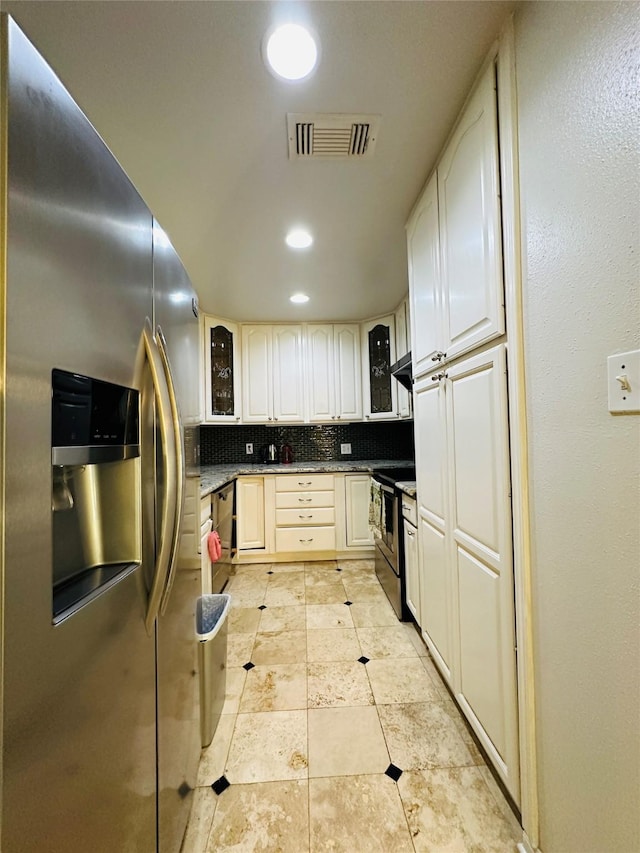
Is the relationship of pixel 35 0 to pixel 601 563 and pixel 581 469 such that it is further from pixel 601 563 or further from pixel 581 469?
pixel 601 563

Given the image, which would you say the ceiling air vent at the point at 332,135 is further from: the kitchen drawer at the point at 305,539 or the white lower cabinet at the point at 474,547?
the kitchen drawer at the point at 305,539

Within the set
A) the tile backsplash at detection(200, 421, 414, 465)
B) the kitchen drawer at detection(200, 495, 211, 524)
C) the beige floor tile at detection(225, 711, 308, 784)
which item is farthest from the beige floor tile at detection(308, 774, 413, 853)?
the tile backsplash at detection(200, 421, 414, 465)

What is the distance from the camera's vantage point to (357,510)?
3355mm

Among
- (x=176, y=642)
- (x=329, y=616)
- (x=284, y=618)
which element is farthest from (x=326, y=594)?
(x=176, y=642)

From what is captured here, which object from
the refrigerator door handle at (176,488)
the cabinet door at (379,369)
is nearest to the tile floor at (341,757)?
the refrigerator door handle at (176,488)

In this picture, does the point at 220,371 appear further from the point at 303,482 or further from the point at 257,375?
the point at 303,482

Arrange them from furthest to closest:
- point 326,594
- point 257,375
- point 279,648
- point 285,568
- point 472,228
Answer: point 257,375, point 285,568, point 326,594, point 279,648, point 472,228

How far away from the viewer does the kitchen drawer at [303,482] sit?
10.9 ft

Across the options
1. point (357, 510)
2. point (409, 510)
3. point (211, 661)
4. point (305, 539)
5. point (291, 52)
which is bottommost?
point (305, 539)

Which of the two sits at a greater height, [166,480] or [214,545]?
[166,480]

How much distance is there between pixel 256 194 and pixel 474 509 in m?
1.75

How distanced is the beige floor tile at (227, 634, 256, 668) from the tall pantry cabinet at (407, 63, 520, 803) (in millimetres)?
1027

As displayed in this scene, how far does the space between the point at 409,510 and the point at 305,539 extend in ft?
5.07

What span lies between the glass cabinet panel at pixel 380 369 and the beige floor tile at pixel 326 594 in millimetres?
1745
